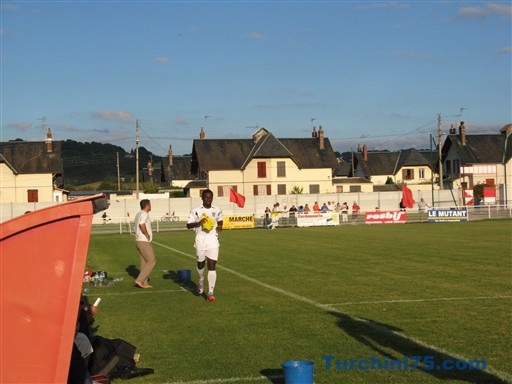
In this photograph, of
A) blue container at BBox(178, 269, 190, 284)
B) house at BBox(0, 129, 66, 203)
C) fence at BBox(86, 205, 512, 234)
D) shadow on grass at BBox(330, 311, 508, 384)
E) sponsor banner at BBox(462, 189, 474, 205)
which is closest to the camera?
shadow on grass at BBox(330, 311, 508, 384)

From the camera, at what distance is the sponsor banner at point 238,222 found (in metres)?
49.3

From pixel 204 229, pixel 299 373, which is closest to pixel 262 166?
pixel 204 229

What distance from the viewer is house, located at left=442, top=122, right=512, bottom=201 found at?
83.1 metres

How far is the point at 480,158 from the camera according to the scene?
8350 centimetres

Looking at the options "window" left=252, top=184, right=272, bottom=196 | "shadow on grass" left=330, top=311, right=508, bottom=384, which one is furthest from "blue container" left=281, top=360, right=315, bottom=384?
"window" left=252, top=184, right=272, bottom=196

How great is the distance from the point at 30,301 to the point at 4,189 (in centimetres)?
7457

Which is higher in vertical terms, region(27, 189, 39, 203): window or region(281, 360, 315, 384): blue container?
region(27, 189, 39, 203): window

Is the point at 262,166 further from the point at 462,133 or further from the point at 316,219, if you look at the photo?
the point at 316,219

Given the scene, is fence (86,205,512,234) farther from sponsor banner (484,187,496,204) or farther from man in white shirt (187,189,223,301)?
man in white shirt (187,189,223,301)

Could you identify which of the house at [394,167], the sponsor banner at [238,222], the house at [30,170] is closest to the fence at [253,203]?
the sponsor banner at [238,222]

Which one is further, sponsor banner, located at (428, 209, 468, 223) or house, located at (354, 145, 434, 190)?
house, located at (354, 145, 434, 190)

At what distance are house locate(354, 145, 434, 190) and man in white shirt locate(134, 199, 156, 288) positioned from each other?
85.2m

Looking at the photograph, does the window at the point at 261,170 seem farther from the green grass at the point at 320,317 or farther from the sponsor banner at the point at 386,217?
the green grass at the point at 320,317

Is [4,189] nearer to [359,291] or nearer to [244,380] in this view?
[359,291]
